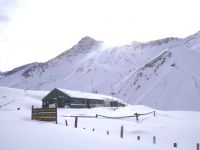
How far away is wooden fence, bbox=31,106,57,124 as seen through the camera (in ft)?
84.9

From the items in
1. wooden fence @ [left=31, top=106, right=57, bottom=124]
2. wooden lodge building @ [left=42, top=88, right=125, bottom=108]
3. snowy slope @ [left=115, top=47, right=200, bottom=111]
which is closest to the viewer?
wooden fence @ [left=31, top=106, right=57, bottom=124]

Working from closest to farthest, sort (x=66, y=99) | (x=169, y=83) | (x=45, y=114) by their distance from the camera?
(x=45, y=114)
(x=66, y=99)
(x=169, y=83)

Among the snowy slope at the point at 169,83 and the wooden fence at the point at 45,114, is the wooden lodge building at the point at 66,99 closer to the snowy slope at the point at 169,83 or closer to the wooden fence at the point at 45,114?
the wooden fence at the point at 45,114

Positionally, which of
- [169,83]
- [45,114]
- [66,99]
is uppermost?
[169,83]

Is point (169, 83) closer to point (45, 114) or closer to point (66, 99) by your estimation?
point (66, 99)

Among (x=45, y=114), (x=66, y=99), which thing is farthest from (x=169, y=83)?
(x=45, y=114)

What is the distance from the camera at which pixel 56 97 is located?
68.4 meters

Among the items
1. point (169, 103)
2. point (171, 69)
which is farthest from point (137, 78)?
point (169, 103)

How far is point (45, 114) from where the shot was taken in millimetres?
26234

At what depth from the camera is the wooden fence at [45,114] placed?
25.9 m

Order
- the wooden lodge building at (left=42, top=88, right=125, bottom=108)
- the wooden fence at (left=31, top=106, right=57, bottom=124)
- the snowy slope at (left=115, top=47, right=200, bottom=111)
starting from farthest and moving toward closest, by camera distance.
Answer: the snowy slope at (left=115, top=47, right=200, bottom=111) → the wooden lodge building at (left=42, top=88, right=125, bottom=108) → the wooden fence at (left=31, top=106, right=57, bottom=124)

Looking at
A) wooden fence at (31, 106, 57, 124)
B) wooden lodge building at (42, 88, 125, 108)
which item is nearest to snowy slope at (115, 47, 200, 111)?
wooden lodge building at (42, 88, 125, 108)

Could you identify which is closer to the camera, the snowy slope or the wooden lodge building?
the wooden lodge building

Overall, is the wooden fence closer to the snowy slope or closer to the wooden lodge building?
the wooden lodge building
